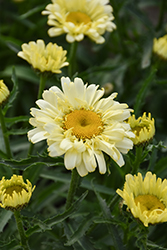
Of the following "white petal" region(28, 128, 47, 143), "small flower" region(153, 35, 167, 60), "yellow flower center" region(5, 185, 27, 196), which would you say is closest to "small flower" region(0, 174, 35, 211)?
"yellow flower center" region(5, 185, 27, 196)

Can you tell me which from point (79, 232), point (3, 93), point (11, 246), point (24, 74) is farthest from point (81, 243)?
point (24, 74)

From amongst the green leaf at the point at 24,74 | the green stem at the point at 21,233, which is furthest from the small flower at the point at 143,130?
the green leaf at the point at 24,74

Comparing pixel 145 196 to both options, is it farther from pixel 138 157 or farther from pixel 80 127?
pixel 80 127

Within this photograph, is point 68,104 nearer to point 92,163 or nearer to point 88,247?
point 92,163

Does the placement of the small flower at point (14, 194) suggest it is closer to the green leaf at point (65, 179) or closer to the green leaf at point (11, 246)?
the green leaf at point (11, 246)

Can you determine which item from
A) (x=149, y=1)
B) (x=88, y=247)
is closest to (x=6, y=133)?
(x=88, y=247)
